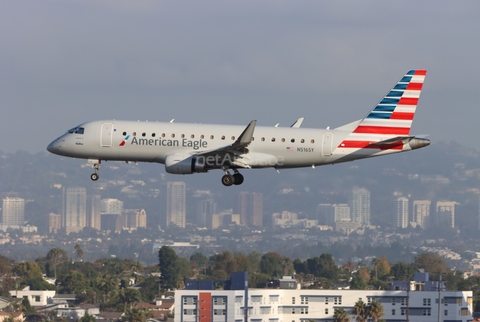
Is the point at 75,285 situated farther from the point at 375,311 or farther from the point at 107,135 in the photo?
the point at 107,135

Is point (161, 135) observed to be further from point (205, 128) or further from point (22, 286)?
point (22, 286)

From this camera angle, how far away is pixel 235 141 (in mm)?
68188

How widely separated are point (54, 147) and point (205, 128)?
1244 cm

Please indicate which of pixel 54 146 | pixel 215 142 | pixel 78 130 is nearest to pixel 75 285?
pixel 54 146

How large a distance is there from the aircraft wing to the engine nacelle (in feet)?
1.88

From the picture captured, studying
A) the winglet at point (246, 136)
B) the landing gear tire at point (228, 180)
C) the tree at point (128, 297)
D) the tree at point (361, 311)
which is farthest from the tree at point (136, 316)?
the winglet at point (246, 136)

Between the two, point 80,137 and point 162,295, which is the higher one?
point 80,137

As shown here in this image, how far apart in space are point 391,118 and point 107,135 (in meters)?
21.1

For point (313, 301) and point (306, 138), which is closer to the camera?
point (306, 138)

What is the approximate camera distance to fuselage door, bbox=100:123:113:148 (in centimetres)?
7150

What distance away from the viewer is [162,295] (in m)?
194

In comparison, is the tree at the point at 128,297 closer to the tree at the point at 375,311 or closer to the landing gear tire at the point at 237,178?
the tree at the point at 375,311

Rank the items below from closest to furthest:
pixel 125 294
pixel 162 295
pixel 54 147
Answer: pixel 54 147 → pixel 125 294 → pixel 162 295

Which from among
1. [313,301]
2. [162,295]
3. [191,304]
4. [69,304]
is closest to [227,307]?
[191,304]
